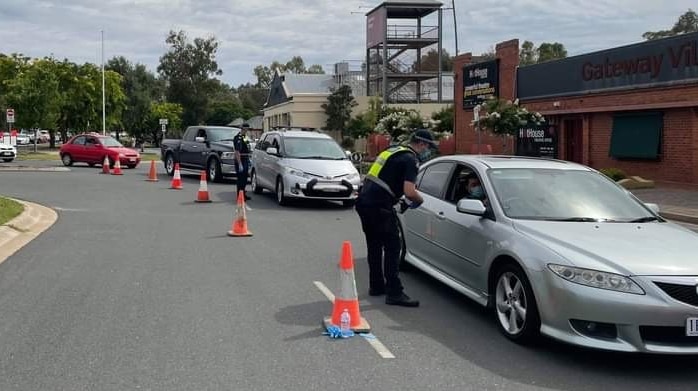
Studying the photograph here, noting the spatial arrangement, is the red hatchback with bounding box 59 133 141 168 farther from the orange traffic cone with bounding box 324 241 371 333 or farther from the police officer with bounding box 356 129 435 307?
the orange traffic cone with bounding box 324 241 371 333

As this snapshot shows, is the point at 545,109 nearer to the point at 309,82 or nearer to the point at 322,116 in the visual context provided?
the point at 322,116

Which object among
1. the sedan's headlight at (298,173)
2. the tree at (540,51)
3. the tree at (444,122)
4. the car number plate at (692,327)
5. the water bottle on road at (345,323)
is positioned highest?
the tree at (540,51)

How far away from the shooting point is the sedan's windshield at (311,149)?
17672 mm

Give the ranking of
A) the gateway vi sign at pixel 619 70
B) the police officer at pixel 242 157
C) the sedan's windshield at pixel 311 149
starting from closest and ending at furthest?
the police officer at pixel 242 157, the sedan's windshield at pixel 311 149, the gateway vi sign at pixel 619 70

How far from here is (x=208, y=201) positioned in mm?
17734

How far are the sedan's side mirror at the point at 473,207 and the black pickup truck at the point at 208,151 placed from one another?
16.5 meters

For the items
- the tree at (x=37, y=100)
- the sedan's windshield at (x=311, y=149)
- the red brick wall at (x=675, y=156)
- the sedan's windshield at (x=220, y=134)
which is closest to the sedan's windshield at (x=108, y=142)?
the sedan's windshield at (x=220, y=134)

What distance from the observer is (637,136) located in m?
24.1

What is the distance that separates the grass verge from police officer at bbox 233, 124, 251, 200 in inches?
178

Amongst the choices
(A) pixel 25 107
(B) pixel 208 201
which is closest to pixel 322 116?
(A) pixel 25 107

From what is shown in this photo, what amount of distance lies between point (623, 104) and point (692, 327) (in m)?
20.8

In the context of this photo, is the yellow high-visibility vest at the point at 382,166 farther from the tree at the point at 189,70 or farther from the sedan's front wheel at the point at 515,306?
the tree at the point at 189,70

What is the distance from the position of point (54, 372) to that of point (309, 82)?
70.7 metres

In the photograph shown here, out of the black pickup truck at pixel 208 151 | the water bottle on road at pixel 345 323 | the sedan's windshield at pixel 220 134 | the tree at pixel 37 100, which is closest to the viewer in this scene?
the water bottle on road at pixel 345 323
